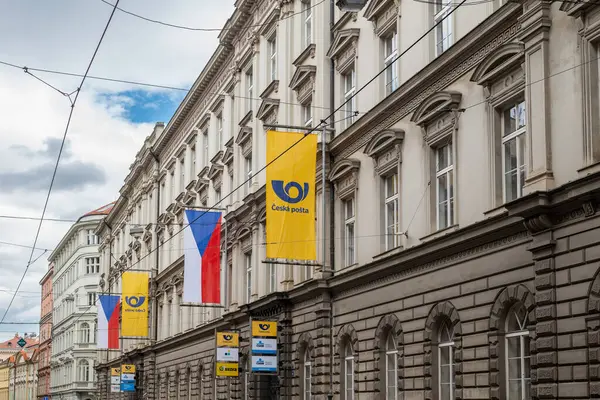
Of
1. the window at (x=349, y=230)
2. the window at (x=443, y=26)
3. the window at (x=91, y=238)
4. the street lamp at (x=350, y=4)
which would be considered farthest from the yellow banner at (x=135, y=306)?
the window at (x=91, y=238)

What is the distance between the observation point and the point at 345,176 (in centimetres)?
2959

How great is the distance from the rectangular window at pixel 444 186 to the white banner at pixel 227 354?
48.9 feet

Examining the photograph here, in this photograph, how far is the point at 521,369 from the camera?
65.9ft

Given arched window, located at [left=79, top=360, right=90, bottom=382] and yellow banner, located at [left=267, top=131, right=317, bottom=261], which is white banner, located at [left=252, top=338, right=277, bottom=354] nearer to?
yellow banner, located at [left=267, top=131, right=317, bottom=261]

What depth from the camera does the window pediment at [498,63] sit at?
1980 cm

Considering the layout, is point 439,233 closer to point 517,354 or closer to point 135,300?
point 517,354

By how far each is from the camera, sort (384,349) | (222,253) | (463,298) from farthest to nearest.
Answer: (222,253), (384,349), (463,298)

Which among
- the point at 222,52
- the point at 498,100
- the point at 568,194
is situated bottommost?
the point at 568,194

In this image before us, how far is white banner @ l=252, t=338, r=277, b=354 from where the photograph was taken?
108 ft

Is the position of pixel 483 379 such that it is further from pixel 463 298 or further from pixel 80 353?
pixel 80 353

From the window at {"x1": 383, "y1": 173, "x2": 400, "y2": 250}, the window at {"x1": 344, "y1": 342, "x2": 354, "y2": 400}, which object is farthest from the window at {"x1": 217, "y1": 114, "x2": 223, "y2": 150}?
the window at {"x1": 383, "y1": 173, "x2": 400, "y2": 250}

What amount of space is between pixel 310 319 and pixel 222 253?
39.5 feet

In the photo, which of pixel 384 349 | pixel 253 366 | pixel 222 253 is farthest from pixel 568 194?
pixel 222 253

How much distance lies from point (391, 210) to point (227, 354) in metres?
12.1
